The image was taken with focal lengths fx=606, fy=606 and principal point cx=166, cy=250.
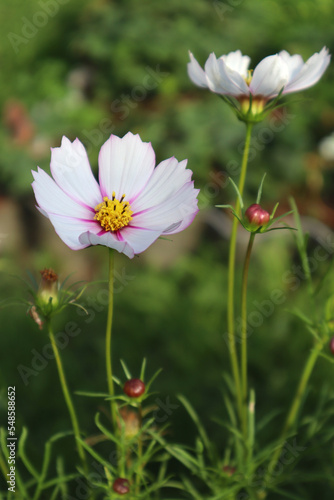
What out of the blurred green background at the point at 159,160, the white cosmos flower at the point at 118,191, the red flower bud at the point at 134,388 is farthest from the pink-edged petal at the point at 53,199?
the blurred green background at the point at 159,160

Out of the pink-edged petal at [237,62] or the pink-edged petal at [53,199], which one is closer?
the pink-edged petal at [53,199]

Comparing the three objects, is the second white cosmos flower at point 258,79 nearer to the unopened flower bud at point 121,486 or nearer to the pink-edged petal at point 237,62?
the pink-edged petal at point 237,62

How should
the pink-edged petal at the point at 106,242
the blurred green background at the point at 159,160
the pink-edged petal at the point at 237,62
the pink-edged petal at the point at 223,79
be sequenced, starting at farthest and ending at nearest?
the blurred green background at the point at 159,160 < the pink-edged petal at the point at 237,62 < the pink-edged petal at the point at 223,79 < the pink-edged petal at the point at 106,242

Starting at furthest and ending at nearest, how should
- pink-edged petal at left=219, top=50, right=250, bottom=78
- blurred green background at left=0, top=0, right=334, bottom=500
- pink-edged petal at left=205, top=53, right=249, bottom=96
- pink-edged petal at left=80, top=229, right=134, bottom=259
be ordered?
1. blurred green background at left=0, top=0, right=334, bottom=500
2. pink-edged petal at left=219, top=50, right=250, bottom=78
3. pink-edged petal at left=205, top=53, right=249, bottom=96
4. pink-edged petal at left=80, top=229, right=134, bottom=259

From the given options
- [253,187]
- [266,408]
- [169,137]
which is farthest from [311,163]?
[266,408]

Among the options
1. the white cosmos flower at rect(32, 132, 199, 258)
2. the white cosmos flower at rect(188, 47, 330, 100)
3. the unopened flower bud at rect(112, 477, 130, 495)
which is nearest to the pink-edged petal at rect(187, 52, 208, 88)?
the white cosmos flower at rect(188, 47, 330, 100)

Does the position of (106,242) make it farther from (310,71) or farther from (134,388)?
(310,71)

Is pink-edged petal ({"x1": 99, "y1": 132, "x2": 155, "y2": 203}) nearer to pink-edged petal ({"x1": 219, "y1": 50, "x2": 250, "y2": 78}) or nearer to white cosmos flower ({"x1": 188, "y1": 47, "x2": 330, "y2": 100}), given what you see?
white cosmos flower ({"x1": 188, "y1": 47, "x2": 330, "y2": 100})
